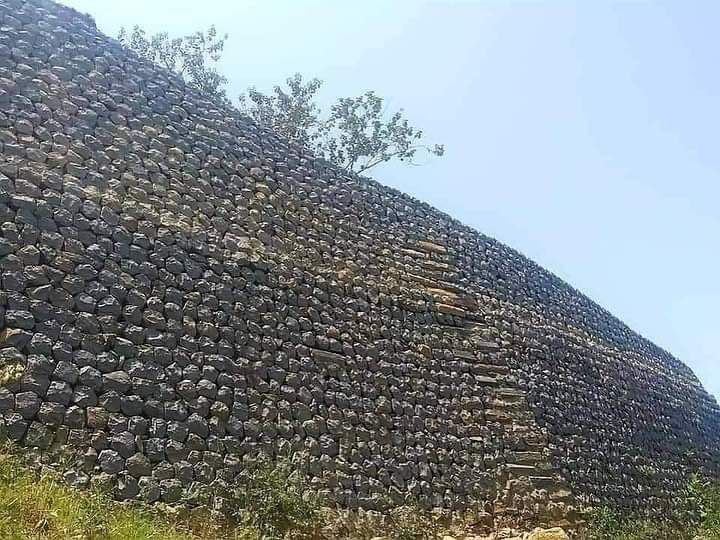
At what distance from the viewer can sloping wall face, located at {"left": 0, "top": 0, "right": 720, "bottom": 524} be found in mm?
6277

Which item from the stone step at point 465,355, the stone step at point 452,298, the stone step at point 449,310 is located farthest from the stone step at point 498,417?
the stone step at point 452,298

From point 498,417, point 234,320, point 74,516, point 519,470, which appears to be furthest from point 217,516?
point 498,417

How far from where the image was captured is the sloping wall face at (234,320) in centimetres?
628

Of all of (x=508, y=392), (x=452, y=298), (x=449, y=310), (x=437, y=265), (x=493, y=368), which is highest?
(x=437, y=265)

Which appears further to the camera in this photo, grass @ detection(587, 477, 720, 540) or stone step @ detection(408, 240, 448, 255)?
stone step @ detection(408, 240, 448, 255)

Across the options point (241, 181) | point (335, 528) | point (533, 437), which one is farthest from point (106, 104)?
point (533, 437)

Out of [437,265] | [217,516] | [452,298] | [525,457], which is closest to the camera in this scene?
[217,516]

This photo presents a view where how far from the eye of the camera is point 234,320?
A: 780cm

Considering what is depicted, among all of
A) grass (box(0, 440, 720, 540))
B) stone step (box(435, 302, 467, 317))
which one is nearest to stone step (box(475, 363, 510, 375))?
stone step (box(435, 302, 467, 317))

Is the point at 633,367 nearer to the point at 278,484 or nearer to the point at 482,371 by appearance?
the point at 482,371

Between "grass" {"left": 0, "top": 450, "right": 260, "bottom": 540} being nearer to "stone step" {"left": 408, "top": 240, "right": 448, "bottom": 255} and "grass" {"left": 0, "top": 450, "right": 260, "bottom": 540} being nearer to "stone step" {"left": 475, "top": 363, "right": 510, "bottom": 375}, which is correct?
"stone step" {"left": 475, "top": 363, "right": 510, "bottom": 375}

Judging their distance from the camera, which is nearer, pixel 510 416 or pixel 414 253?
pixel 510 416

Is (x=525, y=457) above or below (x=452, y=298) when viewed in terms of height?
below

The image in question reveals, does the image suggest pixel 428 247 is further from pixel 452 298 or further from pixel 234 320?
pixel 234 320
